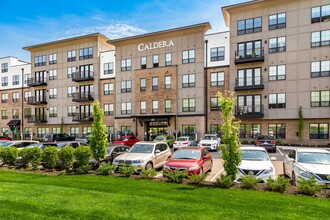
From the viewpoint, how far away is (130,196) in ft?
26.5

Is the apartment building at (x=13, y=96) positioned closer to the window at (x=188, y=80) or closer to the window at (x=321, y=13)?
the window at (x=188, y=80)

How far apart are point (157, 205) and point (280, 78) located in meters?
27.6

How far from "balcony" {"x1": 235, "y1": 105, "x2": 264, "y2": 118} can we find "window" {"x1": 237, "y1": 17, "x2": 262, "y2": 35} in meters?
→ 9.61

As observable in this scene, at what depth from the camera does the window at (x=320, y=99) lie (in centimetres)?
2777

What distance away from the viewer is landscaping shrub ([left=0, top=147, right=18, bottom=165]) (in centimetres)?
1493

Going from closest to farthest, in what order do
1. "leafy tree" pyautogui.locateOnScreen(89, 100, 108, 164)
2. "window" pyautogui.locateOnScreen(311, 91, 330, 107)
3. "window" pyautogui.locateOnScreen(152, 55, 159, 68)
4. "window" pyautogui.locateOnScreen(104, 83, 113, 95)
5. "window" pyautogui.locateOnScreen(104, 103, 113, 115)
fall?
"leafy tree" pyautogui.locateOnScreen(89, 100, 108, 164), "window" pyautogui.locateOnScreen(311, 91, 330, 107), "window" pyautogui.locateOnScreen(152, 55, 159, 68), "window" pyautogui.locateOnScreen(104, 103, 113, 115), "window" pyautogui.locateOnScreen(104, 83, 113, 95)

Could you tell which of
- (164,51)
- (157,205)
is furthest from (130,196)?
(164,51)

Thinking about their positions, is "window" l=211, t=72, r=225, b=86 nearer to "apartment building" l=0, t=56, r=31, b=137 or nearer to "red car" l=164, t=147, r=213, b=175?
"red car" l=164, t=147, r=213, b=175

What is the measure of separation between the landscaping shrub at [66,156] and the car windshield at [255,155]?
8.93 m

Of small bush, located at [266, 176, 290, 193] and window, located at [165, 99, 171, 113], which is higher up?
window, located at [165, 99, 171, 113]

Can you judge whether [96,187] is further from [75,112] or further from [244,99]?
[75,112]

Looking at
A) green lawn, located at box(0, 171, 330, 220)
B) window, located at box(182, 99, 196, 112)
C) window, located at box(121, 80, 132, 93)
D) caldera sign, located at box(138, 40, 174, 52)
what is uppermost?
caldera sign, located at box(138, 40, 174, 52)

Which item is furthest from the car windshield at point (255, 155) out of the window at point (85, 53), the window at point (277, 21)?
the window at point (85, 53)

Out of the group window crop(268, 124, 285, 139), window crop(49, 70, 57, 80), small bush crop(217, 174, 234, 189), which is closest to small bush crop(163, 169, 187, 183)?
small bush crop(217, 174, 234, 189)
